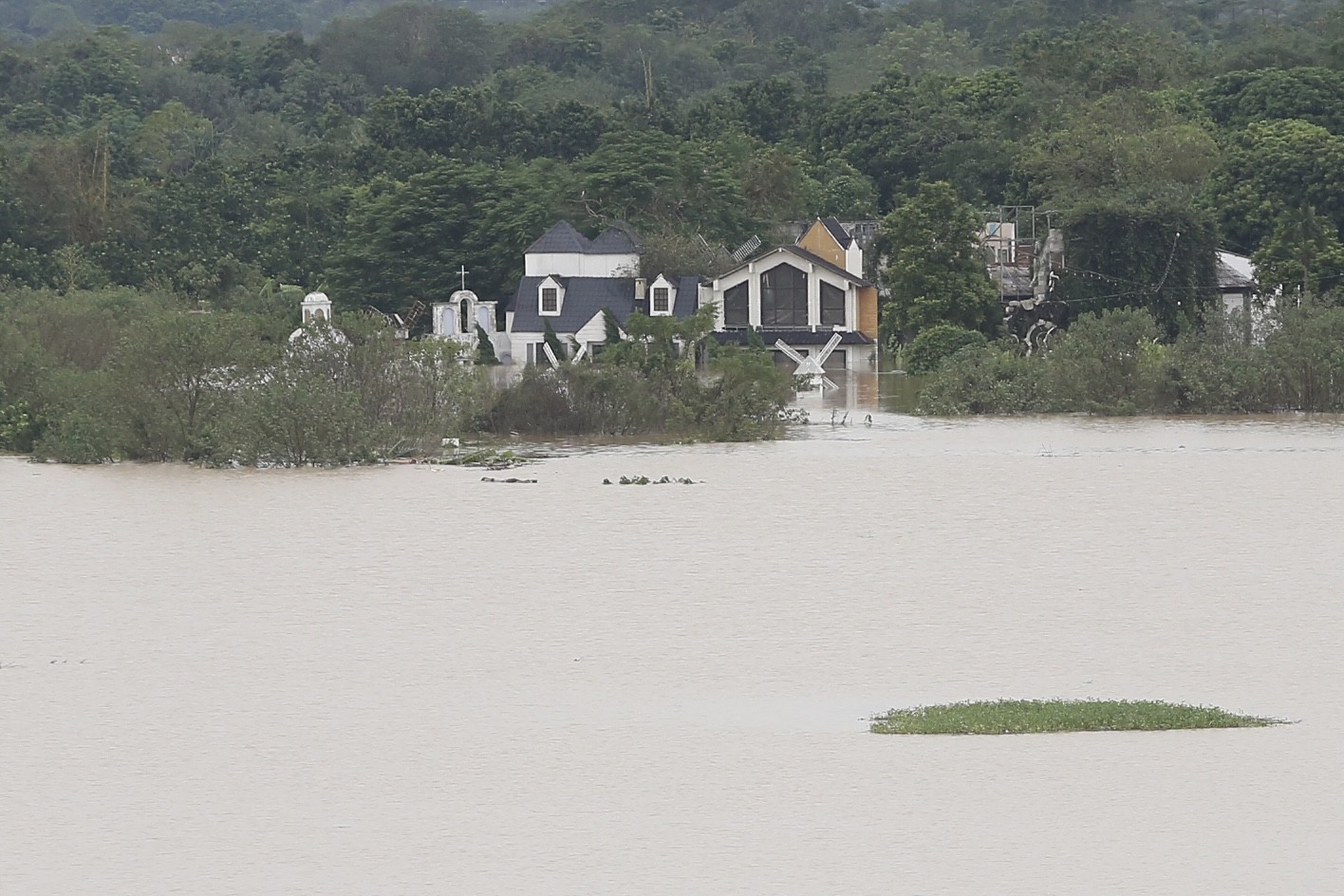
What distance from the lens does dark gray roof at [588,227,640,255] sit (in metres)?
51.9

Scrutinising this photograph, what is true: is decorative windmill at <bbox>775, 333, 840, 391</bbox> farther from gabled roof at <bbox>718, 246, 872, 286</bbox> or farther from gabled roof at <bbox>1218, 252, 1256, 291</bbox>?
gabled roof at <bbox>1218, 252, 1256, 291</bbox>

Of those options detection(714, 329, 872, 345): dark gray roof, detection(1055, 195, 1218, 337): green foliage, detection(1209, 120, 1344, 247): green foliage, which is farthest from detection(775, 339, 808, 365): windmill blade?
detection(1209, 120, 1344, 247): green foliage

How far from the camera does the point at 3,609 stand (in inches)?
797

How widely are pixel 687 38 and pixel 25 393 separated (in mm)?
102676

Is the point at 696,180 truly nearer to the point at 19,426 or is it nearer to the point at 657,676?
the point at 19,426

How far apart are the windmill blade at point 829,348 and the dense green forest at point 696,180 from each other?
4.72ft

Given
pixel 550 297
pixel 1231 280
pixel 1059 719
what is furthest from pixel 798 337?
pixel 1059 719

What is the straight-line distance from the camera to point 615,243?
5225cm

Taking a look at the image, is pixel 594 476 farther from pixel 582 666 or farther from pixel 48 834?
pixel 48 834

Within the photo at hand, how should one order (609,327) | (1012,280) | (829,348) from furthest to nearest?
1. (1012,280)
2. (829,348)
3. (609,327)

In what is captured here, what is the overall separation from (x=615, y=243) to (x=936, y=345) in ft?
29.0

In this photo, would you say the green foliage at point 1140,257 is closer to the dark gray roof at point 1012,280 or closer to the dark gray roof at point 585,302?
the dark gray roof at point 1012,280

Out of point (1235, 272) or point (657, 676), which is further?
point (1235, 272)

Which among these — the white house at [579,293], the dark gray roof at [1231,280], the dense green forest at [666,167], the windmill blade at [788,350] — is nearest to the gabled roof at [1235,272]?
the dark gray roof at [1231,280]
